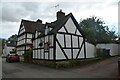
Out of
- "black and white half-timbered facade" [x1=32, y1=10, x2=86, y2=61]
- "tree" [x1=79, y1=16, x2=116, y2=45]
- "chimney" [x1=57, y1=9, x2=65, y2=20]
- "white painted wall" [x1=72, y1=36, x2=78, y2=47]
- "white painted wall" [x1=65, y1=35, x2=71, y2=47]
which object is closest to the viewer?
"black and white half-timbered facade" [x1=32, y1=10, x2=86, y2=61]

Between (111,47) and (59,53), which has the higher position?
(111,47)

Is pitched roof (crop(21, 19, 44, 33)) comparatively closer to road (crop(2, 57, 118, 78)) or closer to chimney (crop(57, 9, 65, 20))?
chimney (crop(57, 9, 65, 20))

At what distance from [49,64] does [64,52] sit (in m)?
2.37

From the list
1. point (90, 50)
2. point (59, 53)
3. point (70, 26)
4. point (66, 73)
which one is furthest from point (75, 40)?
point (66, 73)

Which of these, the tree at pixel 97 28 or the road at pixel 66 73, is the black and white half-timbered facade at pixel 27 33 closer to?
Result: the tree at pixel 97 28

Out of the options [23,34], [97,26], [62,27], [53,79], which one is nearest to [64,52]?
[62,27]

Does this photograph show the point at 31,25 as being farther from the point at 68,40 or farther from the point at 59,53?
the point at 59,53

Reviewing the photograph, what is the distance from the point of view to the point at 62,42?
63.9 feet

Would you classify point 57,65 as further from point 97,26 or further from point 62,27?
point 97,26

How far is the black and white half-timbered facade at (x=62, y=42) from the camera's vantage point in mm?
18953

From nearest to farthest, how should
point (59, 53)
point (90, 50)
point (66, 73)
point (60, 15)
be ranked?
point (66, 73)
point (59, 53)
point (60, 15)
point (90, 50)

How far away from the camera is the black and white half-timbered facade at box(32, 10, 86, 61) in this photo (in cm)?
1895

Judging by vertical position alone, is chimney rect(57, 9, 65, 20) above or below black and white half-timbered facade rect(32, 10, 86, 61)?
above

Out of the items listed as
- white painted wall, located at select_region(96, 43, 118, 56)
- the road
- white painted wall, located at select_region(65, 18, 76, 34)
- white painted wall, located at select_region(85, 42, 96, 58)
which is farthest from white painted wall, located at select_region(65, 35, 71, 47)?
white painted wall, located at select_region(96, 43, 118, 56)
